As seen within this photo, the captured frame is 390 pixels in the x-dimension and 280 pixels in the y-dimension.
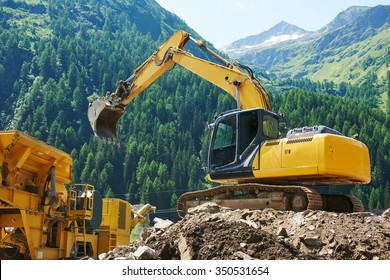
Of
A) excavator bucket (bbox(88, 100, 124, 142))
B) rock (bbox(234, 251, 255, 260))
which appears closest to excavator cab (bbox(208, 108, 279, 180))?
excavator bucket (bbox(88, 100, 124, 142))

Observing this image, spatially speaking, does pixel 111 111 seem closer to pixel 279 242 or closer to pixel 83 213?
pixel 83 213

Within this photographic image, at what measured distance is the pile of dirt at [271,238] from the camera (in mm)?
8812

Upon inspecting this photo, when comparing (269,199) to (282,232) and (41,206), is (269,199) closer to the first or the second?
(282,232)

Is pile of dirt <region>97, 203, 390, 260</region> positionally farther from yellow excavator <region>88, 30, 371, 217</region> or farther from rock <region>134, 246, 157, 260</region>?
yellow excavator <region>88, 30, 371, 217</region>

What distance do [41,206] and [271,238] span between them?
279 inches

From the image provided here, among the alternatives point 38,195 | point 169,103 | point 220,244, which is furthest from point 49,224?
point 169,103

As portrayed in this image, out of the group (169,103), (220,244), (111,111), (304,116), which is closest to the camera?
(220,244)

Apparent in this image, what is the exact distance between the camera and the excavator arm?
50.4ft

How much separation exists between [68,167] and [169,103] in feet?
411

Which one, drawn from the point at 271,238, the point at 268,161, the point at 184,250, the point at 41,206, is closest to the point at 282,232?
the point at 271,238

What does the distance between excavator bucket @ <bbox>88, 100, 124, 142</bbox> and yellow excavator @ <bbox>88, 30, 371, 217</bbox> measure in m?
4.18

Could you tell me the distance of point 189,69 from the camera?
1753 cm

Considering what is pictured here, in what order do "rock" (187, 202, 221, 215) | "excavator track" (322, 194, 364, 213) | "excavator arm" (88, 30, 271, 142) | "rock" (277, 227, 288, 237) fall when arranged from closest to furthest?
"rock" (277, 227, 288, 237) → "rock" (187, 202, 221, 215) → "excavator track" (322, 194, 364, 213) → "excavator arm" (88, 30, 271, 142)

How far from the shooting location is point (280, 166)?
43.2 feet
